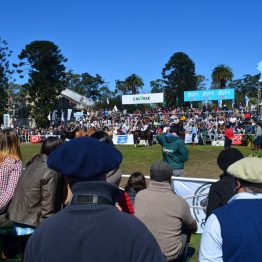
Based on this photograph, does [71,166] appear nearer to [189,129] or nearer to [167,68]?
[189,129]

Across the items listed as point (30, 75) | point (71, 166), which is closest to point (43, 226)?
point (71, 166)

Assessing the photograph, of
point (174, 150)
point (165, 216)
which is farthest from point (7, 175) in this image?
point (174, 150)

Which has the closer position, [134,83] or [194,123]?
[194,123]

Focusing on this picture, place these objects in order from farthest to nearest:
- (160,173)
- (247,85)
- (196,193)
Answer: (247,85)
(196,193)
(160,173)

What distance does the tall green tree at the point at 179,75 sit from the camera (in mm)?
89625

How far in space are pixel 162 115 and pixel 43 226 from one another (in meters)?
41.8

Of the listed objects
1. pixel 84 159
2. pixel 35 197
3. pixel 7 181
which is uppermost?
pixel 84 159

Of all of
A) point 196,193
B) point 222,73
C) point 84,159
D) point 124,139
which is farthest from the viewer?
point 222,73

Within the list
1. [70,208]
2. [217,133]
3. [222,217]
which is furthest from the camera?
[217,133]

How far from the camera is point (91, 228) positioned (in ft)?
5.34

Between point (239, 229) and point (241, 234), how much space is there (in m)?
0.03

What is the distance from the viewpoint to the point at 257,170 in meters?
2.53

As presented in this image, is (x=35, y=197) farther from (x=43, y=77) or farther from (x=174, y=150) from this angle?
(x=43, y=77)

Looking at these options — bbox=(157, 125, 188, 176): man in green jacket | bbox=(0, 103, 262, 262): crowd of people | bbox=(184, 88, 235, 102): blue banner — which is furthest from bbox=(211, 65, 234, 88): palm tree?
bbox=(0, 103, 262, 262): crowd of people
